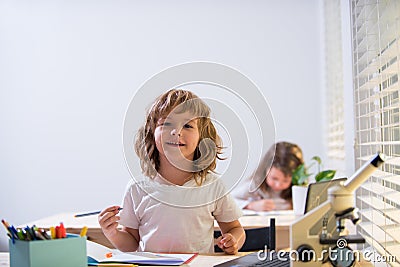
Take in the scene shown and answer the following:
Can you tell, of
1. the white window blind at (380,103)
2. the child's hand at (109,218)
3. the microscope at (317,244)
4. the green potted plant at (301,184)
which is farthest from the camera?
the green potted plant at (301,184)

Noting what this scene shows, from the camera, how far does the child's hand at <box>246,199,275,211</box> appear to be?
288cm

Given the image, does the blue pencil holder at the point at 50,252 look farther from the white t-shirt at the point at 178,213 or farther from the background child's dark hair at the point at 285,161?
the background child's dark hair at the point at 285,161

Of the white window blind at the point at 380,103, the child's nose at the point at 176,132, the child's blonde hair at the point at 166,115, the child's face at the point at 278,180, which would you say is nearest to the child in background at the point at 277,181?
the child's face at the point at 278,180

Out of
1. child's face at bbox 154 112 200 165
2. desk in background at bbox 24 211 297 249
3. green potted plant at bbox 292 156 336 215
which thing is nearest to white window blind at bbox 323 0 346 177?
green potted plant at bbox 292 156 336 215

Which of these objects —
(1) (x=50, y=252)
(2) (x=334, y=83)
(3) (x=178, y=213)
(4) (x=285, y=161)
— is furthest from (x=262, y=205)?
(1) (x=50, y=252)

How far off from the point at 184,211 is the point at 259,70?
99.5 inches

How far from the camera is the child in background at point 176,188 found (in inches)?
63.9

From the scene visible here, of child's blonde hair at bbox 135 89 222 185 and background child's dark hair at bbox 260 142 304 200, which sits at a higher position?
child's blonde hair at bbox 135 89 222 185

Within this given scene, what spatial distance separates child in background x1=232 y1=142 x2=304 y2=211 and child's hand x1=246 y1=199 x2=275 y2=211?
0.07 ft

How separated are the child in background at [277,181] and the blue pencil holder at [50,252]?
1.79m

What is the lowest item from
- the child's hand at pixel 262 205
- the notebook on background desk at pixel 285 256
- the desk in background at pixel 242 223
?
the desk in background at pixel 242 223

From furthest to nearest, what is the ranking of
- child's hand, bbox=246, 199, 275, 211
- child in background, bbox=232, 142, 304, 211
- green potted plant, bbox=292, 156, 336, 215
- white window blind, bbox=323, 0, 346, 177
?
child in background, bbox=232, 142, 304, 211, child's hand, bbox=246, 199, 275, 211, white window blind, bbox=323, 0, 346, 177, green potted plant, bbox=292, 156, 336, 215

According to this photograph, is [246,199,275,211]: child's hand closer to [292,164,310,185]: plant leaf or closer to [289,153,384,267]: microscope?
[292,164,310,185]: plant leaf

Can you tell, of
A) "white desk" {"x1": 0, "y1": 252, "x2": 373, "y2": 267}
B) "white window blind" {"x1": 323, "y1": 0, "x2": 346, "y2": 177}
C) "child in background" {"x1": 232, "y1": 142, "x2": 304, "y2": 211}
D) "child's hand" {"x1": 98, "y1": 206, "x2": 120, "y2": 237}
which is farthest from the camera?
"child in background" {"x1": 232, "y1": 142, "x2": 304, "y2": 211}
